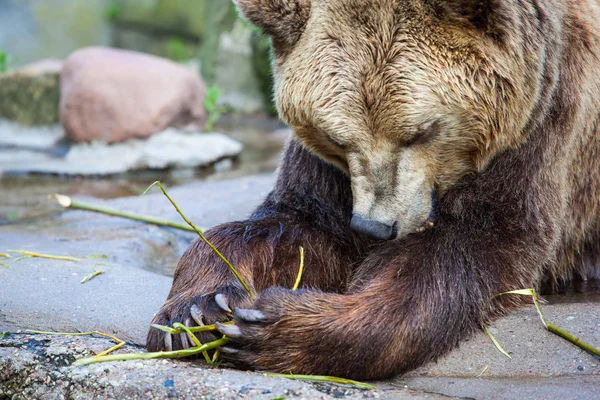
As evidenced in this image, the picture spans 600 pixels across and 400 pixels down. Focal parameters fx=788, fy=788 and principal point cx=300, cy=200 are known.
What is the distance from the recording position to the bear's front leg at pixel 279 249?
3.14 m

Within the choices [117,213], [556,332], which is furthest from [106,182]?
[556,332]

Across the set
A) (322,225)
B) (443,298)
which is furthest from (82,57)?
(443,298)

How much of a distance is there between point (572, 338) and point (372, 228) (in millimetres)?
891

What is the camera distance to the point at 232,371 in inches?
110

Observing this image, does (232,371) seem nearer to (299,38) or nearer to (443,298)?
(443,298)

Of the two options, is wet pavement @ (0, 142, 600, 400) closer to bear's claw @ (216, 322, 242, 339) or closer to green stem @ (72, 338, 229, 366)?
green stem @ (72, 338, 229, 366)

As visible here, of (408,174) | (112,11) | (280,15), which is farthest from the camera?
(112,11)

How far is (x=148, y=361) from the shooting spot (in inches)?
114

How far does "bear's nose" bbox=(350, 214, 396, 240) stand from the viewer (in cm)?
316

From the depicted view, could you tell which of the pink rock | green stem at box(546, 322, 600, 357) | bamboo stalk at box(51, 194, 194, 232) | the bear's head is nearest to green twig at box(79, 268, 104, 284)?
bamboo stalk at box(51, 194, 194, 232)

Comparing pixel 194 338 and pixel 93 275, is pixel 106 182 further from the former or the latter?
pixel 194 338

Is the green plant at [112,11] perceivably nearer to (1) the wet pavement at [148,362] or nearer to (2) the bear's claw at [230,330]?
(1) the wet pavement at [148,362]

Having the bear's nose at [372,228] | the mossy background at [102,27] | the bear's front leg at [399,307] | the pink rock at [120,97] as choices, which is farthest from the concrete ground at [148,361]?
the mossy background at [102,27]

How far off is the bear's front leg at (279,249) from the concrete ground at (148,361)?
0.85 ft
